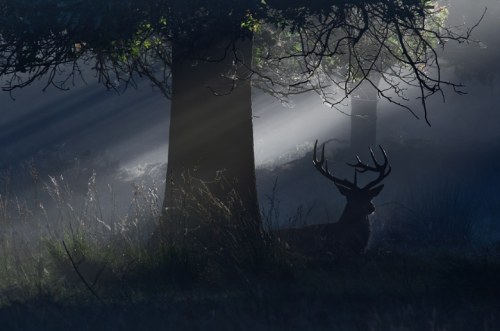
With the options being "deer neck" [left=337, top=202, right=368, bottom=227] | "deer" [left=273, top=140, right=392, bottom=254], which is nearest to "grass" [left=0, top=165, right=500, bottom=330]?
"deer" [left=273, top=140, right=392, bottom=254]

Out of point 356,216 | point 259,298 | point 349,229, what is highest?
point 259,298

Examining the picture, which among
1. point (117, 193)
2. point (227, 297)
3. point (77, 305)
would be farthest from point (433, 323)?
point (117, 193)

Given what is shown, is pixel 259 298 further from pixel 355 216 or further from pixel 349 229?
pixel 355 216

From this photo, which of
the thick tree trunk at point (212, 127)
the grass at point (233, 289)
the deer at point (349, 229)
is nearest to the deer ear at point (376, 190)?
the deer at point (349, 229)

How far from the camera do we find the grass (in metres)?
4.49

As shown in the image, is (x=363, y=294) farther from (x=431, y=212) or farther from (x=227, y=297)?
(x=431, y=212)

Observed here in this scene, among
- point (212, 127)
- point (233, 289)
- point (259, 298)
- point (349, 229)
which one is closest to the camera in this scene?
point (259, 298)

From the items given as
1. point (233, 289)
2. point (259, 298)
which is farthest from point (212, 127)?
point (259, 298)

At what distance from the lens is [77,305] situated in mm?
5051

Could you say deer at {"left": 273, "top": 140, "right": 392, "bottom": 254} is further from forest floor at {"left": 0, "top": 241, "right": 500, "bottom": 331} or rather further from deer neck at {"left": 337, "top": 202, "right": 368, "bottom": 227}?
forest floor at {"left": 0, "top": 241, "right": 500, "bottom": 331}

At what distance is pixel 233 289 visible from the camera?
536 centimetres

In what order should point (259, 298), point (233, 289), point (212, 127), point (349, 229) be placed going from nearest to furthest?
point (259, 298)
point (233, 289)
point (212, 127)
point (349, 229)

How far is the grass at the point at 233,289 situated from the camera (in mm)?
4492

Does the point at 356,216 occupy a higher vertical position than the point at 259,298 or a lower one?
lower
